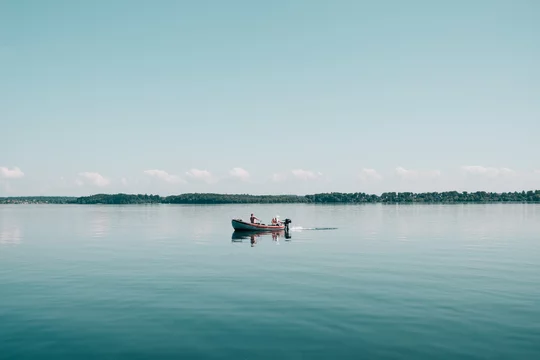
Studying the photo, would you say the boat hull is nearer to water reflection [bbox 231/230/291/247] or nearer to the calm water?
water reflection [bbox 231/230/291/247]

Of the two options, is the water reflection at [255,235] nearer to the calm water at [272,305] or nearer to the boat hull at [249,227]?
the boat hull at [249,227]

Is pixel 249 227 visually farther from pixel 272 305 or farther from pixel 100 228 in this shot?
pixel 272 305

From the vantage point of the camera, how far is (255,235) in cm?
7731

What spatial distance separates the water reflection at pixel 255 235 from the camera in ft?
225

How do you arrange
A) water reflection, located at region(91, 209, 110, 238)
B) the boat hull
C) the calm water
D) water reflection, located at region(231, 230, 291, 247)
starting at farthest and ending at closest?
the boat hull < water reflection, located at region(91, 209, 110, 238) < water reflection, located at region(231, 230, 291, 247) < the calm water

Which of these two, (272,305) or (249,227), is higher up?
(249,227)

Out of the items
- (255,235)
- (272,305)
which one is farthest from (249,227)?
(272,305)

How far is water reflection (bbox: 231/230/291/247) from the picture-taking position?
68.5 metres

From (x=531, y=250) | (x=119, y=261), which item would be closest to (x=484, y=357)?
(x=119, y=261)

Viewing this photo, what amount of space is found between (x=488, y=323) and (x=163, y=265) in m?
28.9

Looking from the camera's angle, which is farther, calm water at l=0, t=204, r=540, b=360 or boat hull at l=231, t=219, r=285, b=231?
boat hull at l=231, t=219, r=285, b=231

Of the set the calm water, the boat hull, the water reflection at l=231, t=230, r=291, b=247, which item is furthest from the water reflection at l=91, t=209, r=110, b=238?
the calm water

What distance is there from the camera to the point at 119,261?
45.4 m

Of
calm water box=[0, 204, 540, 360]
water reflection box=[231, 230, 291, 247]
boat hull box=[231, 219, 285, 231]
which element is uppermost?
boat hull box=[231, 219, 285, 231]
